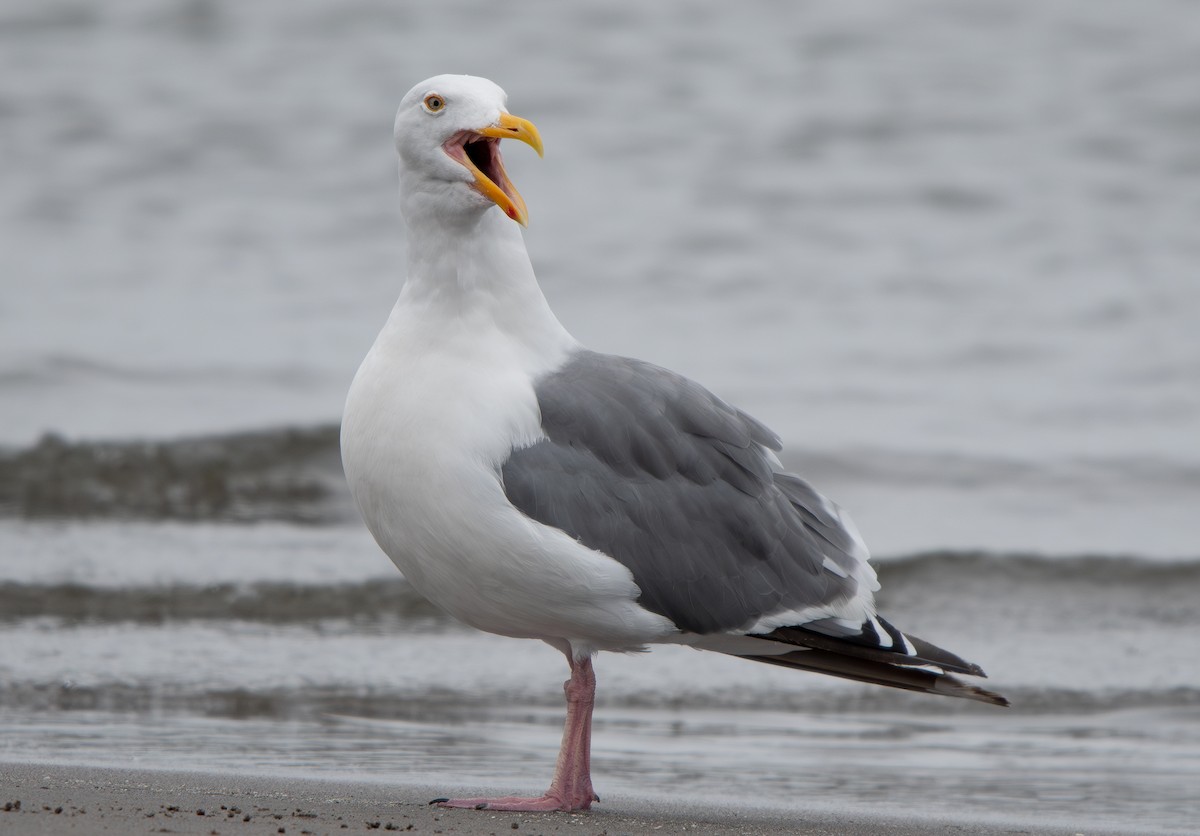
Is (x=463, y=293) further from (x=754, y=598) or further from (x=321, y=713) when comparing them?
(x=321, y=713)

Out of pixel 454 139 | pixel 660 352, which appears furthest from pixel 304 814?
pixel 660 352

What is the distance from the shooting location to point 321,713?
18.5 ft

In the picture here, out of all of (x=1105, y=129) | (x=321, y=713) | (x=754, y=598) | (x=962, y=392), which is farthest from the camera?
(x=1105, y=129)

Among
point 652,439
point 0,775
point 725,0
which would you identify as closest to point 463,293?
point 652,439

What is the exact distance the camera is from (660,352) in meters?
11.6

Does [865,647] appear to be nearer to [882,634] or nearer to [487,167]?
[882,634]

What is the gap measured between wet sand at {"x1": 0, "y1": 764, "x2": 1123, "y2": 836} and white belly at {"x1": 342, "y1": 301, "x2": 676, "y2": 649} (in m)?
0.47

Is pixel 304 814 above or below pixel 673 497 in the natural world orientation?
below

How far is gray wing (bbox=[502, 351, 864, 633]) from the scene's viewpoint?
13.4ft

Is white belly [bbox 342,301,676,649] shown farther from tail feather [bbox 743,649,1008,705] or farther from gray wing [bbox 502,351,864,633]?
tail feather [bbox 743,649,1008,705]

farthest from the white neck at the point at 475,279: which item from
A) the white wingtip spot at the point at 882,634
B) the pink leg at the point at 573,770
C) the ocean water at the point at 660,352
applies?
the ocean water at the point at 660,352

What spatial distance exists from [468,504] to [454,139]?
3.16 feet

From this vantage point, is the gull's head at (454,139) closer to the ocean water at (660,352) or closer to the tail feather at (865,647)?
the tail feather at (865,647)

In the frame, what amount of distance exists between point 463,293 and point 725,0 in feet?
51.8
